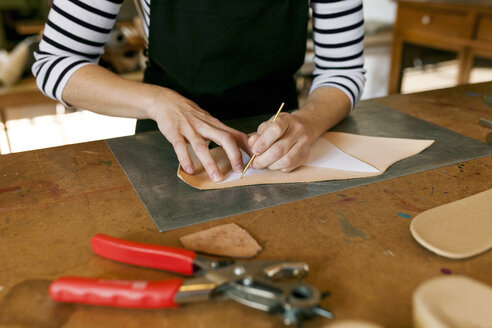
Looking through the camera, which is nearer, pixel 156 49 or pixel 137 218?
pixel 137 218

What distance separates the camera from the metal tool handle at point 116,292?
0.46 m

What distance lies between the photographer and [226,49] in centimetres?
107

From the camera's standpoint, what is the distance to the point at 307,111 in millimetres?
966

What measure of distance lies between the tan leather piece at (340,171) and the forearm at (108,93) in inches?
6.4

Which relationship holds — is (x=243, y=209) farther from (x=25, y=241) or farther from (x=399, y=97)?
(x=399, y=97)

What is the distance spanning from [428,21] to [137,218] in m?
2.82

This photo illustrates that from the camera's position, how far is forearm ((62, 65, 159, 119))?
2.90 ft

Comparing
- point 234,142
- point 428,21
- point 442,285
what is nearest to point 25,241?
point 234,142

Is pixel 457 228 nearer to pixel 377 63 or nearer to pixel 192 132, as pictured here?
pixel 192 132

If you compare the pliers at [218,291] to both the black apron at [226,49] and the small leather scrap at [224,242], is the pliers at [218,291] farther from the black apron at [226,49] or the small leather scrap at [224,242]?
the black apron at [226,49]

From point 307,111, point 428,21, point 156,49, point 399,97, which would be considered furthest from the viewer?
point 428,21

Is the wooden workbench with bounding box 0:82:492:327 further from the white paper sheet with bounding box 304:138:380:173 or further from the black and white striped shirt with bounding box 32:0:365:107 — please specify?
the black and white striped shirt with bounding box 32:0:365:107

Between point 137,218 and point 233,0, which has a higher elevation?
point 233,0

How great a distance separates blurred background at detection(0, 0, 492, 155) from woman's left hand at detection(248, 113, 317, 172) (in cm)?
141
